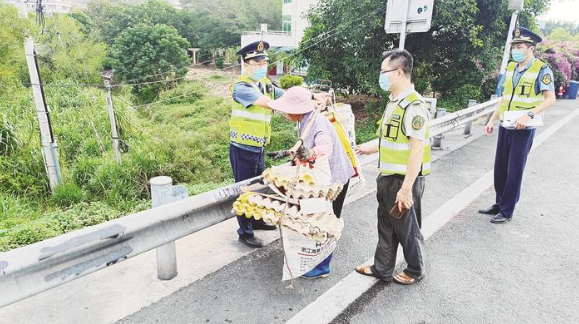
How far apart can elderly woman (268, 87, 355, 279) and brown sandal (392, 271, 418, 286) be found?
86 centimetres

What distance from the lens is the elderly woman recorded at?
2780mm

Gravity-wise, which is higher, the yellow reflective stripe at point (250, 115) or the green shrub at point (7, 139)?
the yellow reflective stripe at point (250, 115)

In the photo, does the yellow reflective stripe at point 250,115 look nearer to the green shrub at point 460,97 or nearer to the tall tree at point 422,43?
the tall tree at point 422,43

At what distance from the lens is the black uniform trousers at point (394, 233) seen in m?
2.92

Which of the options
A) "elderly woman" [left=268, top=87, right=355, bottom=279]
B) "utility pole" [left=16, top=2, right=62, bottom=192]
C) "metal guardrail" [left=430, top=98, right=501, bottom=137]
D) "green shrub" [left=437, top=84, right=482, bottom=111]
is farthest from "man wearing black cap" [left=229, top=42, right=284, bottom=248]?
"green shrub" [left=437, top=84, right=482, bottom=111]

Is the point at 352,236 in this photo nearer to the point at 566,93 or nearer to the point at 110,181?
the point at 110,181

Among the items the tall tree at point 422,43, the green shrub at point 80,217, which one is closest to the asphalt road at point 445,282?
the green shrub at point 80,217

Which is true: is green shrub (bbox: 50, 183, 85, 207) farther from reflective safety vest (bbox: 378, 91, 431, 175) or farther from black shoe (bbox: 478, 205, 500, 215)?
black shoe (bbox: 478, 205, 500, 215)

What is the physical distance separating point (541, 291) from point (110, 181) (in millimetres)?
7404

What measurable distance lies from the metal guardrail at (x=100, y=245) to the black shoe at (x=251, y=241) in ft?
1.75

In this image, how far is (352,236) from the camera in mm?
3838

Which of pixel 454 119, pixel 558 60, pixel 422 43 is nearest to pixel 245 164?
pixel 454 119

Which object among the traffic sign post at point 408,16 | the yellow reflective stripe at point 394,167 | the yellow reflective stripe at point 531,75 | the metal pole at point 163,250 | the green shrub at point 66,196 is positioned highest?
the traffic sign post at point 408,16

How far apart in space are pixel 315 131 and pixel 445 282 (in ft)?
5.18
